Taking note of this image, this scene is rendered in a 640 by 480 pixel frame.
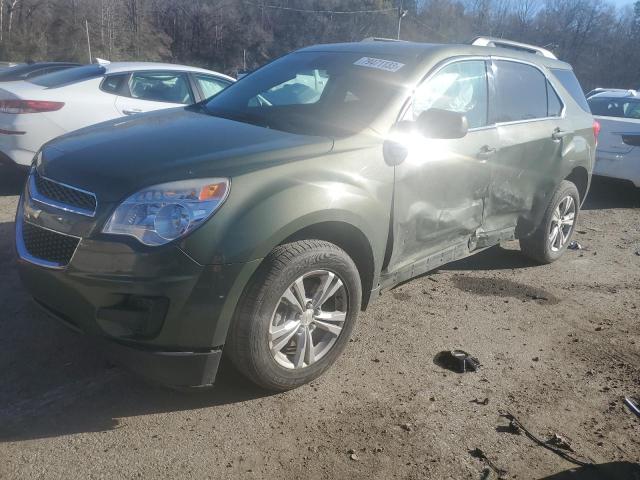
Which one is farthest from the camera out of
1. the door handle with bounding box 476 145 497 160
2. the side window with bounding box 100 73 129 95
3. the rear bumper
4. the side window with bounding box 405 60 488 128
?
the rear bumper

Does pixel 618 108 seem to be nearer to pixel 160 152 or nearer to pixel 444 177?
pixel 444 177

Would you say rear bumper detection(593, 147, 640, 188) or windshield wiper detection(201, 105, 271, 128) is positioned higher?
windshield wiper detection(201, 105, 271, 128)

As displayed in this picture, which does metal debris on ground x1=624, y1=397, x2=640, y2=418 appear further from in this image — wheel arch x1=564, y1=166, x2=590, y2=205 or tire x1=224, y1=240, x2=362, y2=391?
wheel arch x1=564, y1=166, x2=590, y2=205

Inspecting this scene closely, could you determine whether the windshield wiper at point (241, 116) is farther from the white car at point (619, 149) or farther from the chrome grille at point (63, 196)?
the white car at point (619, 149)

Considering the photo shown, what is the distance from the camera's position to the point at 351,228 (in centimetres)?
306

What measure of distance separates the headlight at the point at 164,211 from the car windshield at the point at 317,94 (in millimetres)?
891

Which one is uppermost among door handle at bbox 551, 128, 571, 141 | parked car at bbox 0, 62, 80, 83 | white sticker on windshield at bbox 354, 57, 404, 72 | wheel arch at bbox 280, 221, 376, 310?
white sticker on windshield at bbox 354, 57, 404, 72

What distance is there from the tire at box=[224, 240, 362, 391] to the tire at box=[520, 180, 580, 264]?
264 cm

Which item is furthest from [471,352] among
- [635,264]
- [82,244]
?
[635,264]

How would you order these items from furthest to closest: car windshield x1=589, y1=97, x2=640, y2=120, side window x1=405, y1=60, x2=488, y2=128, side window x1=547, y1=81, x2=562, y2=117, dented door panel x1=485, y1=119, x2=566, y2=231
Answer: car windshield x1=589, y1=97, x2=640, y2=120 < side window x1=547, y1=81, x2=562, y2=117 < dented door panel x1=485, y1=119, x2=566, y2=231 < side window x1=405, y1=60, x2=488, y2=128

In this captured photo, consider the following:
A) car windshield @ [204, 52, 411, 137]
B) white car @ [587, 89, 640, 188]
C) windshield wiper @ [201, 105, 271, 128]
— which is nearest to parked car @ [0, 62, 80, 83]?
car windshield @ [204, 52, 411, 137]

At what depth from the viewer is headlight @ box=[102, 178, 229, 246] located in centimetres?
246

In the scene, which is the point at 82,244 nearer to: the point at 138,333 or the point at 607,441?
the point at 138,333

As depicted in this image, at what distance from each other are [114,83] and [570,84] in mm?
4824
